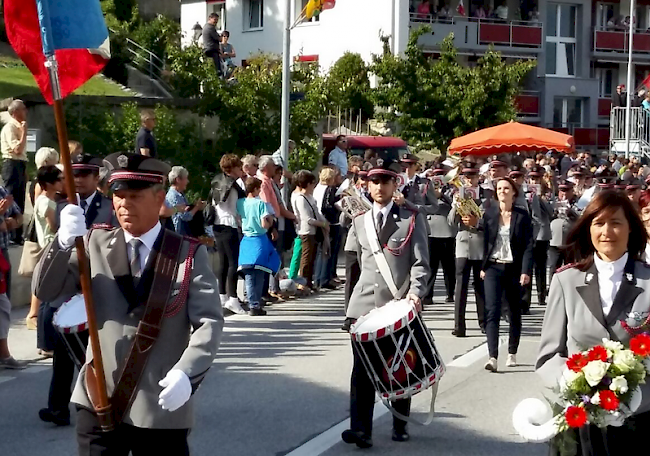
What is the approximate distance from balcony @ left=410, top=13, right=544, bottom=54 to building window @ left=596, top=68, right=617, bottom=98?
5.20 metres

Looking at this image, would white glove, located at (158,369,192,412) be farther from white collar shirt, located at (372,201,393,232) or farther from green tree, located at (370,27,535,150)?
green tree, located at (370,27,535,150)

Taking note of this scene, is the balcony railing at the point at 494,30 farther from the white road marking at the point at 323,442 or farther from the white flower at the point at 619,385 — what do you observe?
the white flower at the point at 619,385

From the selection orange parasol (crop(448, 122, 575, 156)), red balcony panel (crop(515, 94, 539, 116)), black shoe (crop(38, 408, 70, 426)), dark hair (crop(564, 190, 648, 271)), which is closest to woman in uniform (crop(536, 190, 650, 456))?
dark hair (crop(564, 190, 648, 271))

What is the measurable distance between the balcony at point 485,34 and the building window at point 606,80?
5.20 metres

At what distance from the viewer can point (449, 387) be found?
32.0ft

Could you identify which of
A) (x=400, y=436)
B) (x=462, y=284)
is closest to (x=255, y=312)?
(x=462, y=284)

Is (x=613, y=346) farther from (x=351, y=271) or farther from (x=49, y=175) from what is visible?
(x=49, y=175)

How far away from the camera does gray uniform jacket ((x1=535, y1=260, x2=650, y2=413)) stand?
5.00m

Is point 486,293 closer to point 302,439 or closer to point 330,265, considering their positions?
point 302,439

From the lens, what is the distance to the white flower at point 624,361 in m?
4.67

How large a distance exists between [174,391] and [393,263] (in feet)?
12.8

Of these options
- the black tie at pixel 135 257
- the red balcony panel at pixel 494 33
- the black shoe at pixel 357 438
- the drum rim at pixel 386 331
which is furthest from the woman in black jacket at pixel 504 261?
the red balcony panel at pixel 494 33

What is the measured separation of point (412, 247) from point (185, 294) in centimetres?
367

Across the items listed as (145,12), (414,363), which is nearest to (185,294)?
(414,363)
